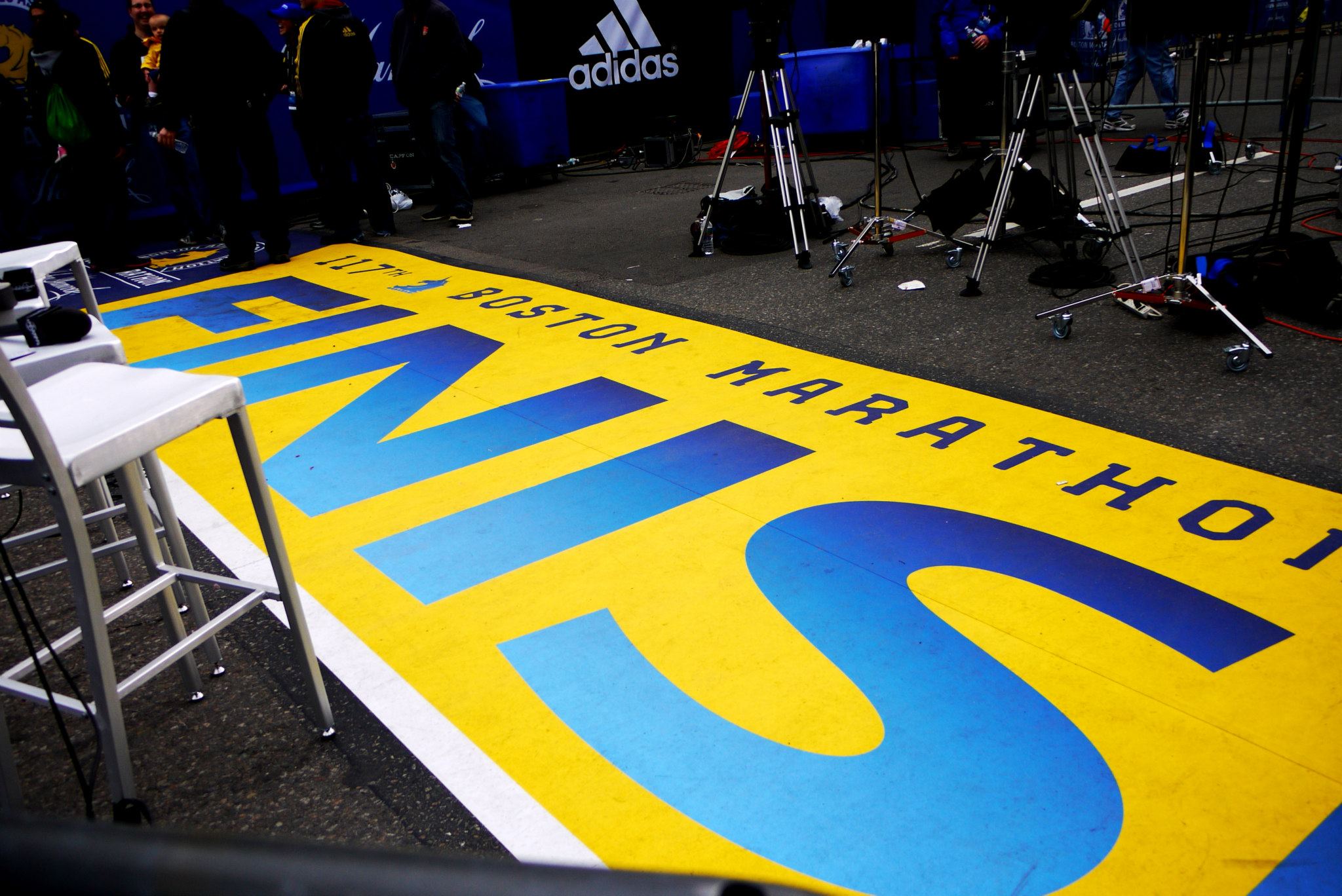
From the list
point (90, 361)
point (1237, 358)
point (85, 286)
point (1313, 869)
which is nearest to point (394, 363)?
point (85, 286)

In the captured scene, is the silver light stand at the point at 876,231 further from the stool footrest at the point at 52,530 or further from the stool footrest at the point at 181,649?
the stool footrest at the point at 181,649

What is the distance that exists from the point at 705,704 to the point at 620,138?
41.3ft

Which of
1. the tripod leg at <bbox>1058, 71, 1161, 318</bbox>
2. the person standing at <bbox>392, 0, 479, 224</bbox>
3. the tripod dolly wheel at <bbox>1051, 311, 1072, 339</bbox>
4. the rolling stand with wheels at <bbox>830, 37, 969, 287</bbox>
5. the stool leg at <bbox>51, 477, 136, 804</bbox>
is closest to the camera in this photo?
the stool leg at <bbox>51, 477, 136, 804</bbox>

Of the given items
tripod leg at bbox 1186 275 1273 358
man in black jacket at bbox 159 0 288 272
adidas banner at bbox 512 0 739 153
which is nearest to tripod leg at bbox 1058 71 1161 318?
tripod leg at bbox 1186 275 1273 358

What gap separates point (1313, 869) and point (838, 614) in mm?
1193

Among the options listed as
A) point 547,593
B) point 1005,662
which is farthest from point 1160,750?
point 547,593

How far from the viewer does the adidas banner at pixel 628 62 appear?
12.9 m

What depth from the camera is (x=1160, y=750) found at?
2117 mm

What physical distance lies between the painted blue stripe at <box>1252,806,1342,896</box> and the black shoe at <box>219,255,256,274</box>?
26.5 feet

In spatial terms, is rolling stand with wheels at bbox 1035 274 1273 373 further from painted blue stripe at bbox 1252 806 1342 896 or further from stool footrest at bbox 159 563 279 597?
stool footrest at bbox 159 563 279 597

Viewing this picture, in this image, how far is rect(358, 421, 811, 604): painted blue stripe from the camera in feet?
10.3

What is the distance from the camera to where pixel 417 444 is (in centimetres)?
416

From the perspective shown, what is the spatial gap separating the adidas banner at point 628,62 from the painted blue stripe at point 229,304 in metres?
6.43

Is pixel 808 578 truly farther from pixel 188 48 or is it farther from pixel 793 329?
pixel 188 48
